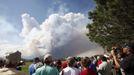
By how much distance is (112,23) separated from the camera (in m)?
43.1

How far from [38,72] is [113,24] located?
33.1 meters

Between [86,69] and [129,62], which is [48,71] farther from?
[129,62]

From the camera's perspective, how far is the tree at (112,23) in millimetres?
40156

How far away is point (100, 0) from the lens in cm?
4316

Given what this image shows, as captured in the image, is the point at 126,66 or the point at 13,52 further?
the point at 126,66

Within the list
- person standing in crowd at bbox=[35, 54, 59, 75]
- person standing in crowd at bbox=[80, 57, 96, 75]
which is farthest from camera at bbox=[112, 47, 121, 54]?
person standing in crowd at bbox=[80, 57, 96, 75]

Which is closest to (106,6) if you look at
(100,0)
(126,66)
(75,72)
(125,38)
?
(100,0)

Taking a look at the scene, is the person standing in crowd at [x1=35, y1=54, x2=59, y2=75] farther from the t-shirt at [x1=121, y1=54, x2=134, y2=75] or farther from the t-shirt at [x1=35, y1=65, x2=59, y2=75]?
the t-shirt at [x1=121, y1=54, x2=134, y2=75]

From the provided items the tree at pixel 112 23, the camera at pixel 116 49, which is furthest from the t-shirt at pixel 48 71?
the tree at pixel 112 23

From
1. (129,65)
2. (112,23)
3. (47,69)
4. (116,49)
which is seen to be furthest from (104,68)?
(112,23)

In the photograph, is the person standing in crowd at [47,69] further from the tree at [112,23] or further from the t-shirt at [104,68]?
the tree at [112,23]

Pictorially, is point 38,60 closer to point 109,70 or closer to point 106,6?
point 109,70

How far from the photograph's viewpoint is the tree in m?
40.2

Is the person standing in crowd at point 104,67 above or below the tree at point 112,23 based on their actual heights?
below
